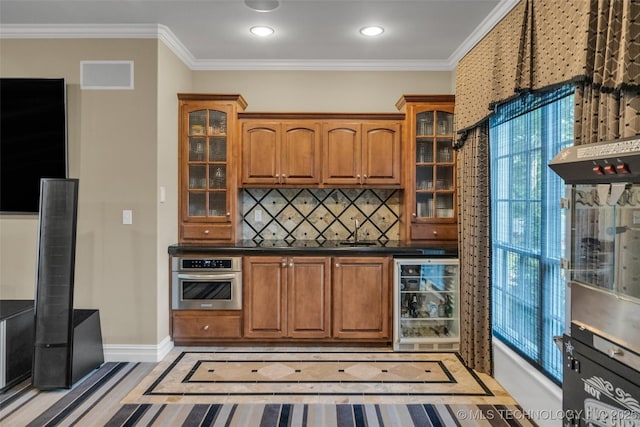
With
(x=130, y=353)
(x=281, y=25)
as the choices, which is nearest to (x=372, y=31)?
(x=281, y=25)

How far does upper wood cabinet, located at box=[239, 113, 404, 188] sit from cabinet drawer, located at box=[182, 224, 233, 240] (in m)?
0.47

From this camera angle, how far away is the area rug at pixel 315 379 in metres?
2.67

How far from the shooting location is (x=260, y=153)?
384cm

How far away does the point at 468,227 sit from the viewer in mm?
3172

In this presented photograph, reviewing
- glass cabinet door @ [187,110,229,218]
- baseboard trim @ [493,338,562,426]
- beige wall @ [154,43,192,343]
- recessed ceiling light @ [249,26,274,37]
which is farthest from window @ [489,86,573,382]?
beige wall @ [154,43,192,343]

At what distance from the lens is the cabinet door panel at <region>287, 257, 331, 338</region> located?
357cm

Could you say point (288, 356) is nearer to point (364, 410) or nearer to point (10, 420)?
point (364, 410)

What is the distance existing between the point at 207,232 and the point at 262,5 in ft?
6.60

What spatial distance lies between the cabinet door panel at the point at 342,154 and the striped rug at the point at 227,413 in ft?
6.72

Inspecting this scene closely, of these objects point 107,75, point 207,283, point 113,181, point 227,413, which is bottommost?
point 227,413

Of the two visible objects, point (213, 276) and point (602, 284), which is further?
point (213, 276)

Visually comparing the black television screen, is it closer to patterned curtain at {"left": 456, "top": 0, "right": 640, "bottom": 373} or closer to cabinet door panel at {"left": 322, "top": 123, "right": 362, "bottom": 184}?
cabinet door panel at {"left": 322, "top": 123, "right": 362, "bottom": 184}

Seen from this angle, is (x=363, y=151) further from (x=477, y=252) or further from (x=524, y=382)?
(x=524, y=382)

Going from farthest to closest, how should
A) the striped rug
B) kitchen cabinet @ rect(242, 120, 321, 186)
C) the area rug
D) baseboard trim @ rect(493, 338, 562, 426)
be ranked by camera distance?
kitchen cabinet @ rect(242, 120, 321, 186), the area rug, the striped rug, baseboard trim @ rect(493, 338, 562, 426)
